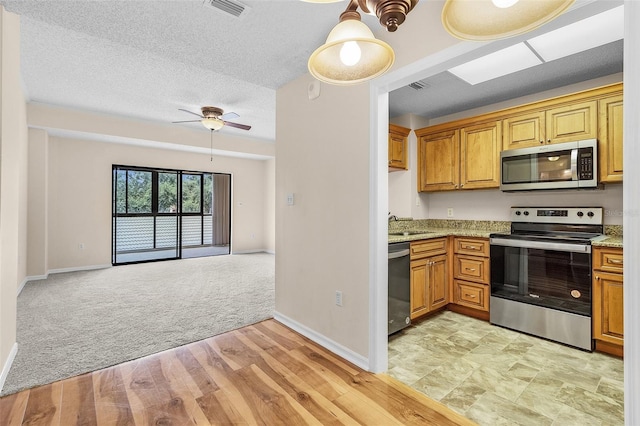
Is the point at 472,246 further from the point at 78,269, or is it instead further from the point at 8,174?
the point at 78,269

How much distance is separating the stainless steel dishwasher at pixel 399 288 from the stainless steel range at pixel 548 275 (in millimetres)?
978

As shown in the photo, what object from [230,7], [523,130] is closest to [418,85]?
[523,130]

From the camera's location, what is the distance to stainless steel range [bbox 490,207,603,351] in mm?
2547

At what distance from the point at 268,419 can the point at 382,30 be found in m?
2.61

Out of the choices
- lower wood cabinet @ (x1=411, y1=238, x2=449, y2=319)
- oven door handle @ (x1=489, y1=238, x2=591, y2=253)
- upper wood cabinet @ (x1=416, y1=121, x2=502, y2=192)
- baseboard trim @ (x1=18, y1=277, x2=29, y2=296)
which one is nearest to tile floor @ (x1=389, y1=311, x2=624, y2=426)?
lower wood cabinet @ (x1=411, y1=238, x2=449, y2=319)

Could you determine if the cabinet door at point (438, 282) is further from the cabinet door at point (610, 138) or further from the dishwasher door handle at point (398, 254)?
the cabinet door at point (610, 138)

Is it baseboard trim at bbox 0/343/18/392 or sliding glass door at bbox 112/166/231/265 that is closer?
baseboard trim at bbox 0/343/18/392

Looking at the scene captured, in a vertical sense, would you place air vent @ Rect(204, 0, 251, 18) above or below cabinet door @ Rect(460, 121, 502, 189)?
above

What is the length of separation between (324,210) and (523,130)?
2.35 m

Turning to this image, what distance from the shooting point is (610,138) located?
2.63 metres

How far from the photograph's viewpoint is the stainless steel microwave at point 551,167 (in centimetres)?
272

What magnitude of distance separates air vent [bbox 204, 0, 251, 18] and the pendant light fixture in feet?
3.35

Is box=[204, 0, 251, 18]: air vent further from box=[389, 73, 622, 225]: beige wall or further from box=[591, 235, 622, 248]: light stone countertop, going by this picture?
box=[591, 235, 622, 248]: light stone countertop

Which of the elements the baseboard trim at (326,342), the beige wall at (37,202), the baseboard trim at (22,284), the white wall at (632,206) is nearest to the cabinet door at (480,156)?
the white wall at (632,206)
